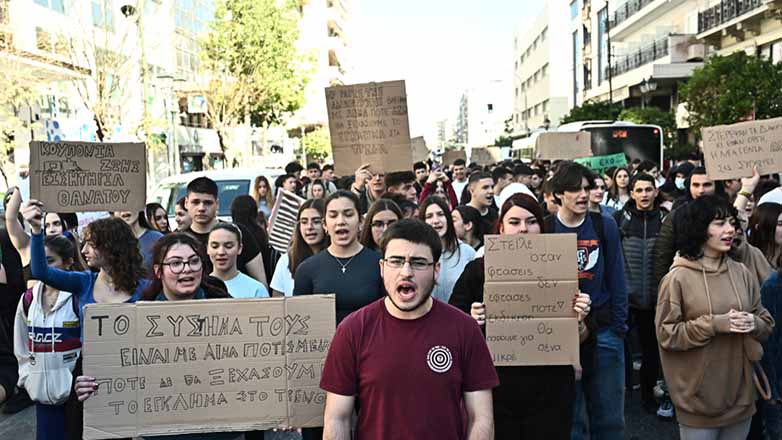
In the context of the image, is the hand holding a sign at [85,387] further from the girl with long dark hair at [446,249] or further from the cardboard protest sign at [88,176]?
the girl with long dark hair at [446,249]

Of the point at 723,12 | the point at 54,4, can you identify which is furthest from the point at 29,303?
the point at 723,12

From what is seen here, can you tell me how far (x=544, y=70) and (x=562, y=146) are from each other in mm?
70083

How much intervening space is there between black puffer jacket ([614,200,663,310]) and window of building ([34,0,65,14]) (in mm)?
21418

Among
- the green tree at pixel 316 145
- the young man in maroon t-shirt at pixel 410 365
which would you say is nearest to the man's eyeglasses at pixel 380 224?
the young man in maroon t-shirt at pixel 410 365

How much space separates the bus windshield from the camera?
21484mm

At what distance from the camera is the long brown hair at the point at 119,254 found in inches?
173

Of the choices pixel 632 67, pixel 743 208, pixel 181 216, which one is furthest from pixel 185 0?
pixel 743 208

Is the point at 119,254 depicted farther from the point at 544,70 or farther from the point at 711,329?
the point at 544,70

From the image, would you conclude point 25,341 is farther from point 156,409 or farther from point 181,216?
A: point 181,216

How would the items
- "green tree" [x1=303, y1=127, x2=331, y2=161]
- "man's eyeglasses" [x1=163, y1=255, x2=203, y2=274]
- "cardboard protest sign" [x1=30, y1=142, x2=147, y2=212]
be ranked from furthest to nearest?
"green tree" [x1=303, y1=127, x2=331, y2=161]
"cardboard protest sign" [x1=30, y1=142, x2=147, y2=212]
"man's eyeglasses" [x1=163, y1=255, x2=203, y2=274]

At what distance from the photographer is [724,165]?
680 cm

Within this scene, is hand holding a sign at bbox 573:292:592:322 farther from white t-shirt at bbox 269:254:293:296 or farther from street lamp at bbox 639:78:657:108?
street lamp at bbox 639:78:657:108

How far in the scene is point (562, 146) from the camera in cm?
1305

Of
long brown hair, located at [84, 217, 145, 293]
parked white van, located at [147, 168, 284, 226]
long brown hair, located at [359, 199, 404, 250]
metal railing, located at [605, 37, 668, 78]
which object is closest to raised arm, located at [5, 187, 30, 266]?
long brown hair, located at [84, 217, 145, 293]
